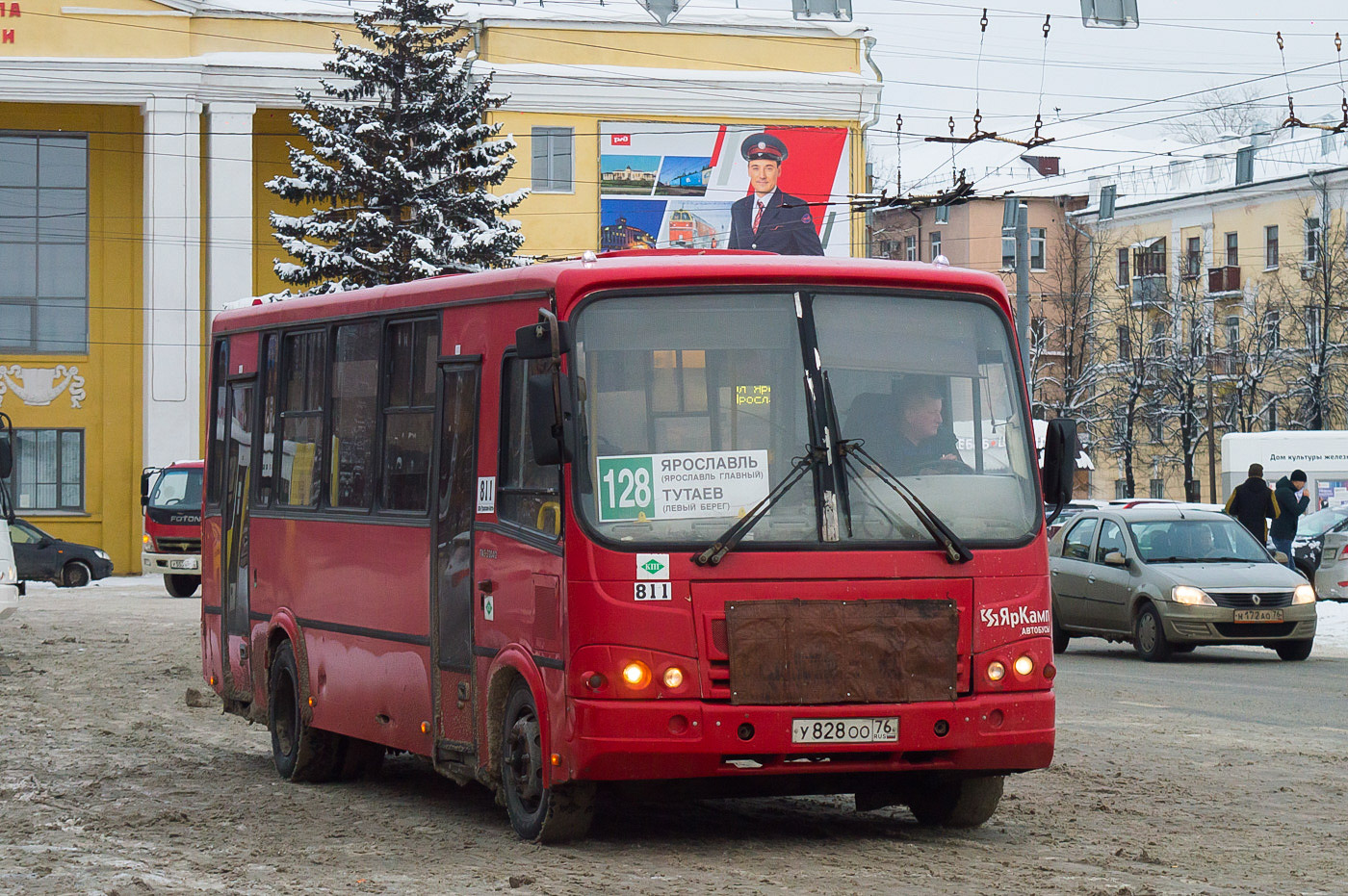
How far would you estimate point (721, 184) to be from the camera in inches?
1996

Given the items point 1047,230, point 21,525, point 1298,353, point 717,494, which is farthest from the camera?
point 1047,230

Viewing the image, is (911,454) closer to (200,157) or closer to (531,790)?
(531,790)

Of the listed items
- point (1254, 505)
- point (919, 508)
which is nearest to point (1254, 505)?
point (1254, 505)

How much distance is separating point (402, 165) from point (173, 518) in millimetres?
8824

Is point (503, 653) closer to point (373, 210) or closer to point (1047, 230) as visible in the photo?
point (373, 210)

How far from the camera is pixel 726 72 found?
52344mm

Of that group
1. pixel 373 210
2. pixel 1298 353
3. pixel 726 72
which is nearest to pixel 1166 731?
pixel 373 210

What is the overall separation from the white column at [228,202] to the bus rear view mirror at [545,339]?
136 feet

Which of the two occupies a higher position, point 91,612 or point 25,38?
point 25,38

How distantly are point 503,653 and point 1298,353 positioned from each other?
52.7m

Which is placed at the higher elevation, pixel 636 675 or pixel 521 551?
pixel 521 551

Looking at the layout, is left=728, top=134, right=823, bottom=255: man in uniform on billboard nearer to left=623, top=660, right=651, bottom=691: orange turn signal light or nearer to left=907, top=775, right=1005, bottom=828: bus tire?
left=907, top=775, right=1005, bottom=828: bus tire

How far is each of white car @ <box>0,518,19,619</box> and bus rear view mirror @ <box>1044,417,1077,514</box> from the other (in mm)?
13296

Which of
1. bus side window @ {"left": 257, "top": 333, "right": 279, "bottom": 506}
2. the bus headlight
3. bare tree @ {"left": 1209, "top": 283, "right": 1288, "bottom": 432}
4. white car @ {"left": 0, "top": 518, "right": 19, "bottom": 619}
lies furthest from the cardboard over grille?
bare tree @ {"left": 1209, "top": 283, "right": 1288, "bottom": 432}
